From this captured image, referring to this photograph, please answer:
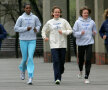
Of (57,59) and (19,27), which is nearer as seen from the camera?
(57,59)

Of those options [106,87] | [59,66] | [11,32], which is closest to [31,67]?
[59,66]

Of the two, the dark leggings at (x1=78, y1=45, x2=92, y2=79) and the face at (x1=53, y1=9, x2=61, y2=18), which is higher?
the face at (x1=53, y1=9, x2=61, y2=18)

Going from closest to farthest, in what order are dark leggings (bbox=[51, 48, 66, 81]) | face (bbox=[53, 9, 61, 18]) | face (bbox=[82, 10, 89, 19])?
dark leggings (bbox=[51, 48, 66, 81]) → face (bbox=[53, 9, 61, 18]) → face (bbox=[82, 10, 89, 19])

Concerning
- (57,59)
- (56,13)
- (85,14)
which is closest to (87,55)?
(57,59)

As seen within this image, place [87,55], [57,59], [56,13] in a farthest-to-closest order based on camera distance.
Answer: [87,55]
[56,13]
[57,59]

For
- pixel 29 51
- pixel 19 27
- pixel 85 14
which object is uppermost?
pixel 85 14

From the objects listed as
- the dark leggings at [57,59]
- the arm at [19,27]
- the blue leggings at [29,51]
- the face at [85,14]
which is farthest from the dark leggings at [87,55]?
the arm at [19,27]

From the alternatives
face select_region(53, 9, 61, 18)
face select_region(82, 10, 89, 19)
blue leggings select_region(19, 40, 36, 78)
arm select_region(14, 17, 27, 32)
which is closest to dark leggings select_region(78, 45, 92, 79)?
face select_region(82, 10, 89, 19)

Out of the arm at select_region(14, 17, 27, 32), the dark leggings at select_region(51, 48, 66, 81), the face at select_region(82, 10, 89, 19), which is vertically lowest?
the dark leggings at select_region(51, 48, 66, 81)

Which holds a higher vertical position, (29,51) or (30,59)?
(29,51)

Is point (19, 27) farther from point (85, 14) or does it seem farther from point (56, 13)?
point (85, 14)

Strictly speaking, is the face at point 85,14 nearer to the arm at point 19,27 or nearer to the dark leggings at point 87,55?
the dark leggings at point 87,55

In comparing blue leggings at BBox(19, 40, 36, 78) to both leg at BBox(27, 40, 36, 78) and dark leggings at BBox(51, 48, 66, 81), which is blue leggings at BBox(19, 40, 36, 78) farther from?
dark leggings at BBox(51, 48, 66, 81)

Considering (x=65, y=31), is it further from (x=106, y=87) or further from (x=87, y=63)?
(x=106, y=87)
